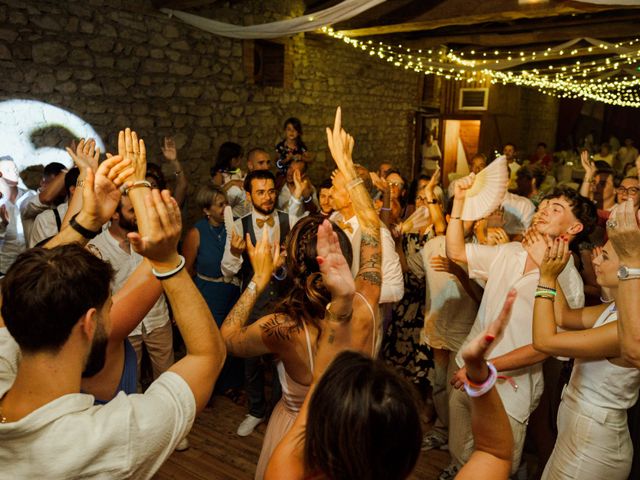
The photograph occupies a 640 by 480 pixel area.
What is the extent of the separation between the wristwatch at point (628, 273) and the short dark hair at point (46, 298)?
1455 mm

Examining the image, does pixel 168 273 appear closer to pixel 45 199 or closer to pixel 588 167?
pixel 45 199

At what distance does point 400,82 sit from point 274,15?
3671mm

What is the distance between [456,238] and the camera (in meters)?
2.48

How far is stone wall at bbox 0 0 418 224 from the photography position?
4.38 m

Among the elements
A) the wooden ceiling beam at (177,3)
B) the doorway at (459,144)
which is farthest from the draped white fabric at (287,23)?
the doorway at (459,144)

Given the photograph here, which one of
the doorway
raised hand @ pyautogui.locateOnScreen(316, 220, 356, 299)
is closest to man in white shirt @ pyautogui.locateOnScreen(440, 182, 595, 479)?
raised hand @ pyautogui.locateOnScreen(316, 220, 356, 299)

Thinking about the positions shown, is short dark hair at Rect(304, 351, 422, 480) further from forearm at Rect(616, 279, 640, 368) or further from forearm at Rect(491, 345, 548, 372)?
forearm at Rect(491, 345, 548, 372)

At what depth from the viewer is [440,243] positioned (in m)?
2.91

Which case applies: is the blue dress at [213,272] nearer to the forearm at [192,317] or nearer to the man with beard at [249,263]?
the man with beard at [249,263]

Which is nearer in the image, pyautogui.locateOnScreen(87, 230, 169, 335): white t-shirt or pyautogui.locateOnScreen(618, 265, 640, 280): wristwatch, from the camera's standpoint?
pyautogui.locateOnScreen(618, 265, 640, 280): wristwatch

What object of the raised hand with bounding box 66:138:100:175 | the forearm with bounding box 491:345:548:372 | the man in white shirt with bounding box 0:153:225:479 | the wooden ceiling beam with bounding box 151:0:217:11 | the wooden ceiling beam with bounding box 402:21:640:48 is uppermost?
the wooden ceiling beam with bounding box 402:21:640:48

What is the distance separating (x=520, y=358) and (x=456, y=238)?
682mm

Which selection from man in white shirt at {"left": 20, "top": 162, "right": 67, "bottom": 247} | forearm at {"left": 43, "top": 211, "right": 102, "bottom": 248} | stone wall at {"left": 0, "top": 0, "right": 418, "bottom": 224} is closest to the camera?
forearm at {"left": 43, "top": 211, "right": 102, "bottom": 248}

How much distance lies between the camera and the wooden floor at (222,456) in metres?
2.79
